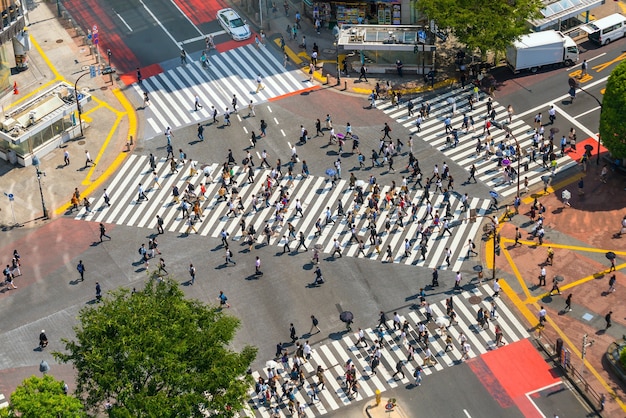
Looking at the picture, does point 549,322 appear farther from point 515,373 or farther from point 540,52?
point 540,52

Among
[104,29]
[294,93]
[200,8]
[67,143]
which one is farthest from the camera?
[200,8]

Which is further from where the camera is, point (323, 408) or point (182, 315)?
point (323, 408)

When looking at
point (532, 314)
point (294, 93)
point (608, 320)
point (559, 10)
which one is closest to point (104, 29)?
point (294, 93)

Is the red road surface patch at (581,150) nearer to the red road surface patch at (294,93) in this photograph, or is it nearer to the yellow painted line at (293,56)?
the red road surface patch at (294,93)

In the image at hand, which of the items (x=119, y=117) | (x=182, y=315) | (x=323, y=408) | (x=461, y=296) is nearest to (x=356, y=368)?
(x=323, y=408)

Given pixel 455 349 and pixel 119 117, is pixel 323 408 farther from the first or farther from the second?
pixel 119 117

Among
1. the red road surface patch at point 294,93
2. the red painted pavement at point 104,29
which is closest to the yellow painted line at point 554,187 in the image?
the red road surface patch at point 294,93
